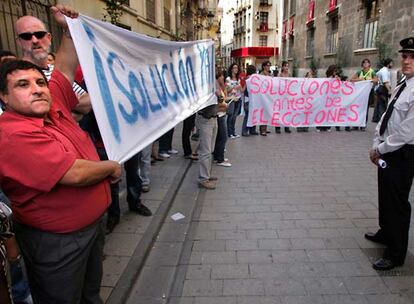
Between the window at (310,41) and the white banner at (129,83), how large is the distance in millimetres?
21128

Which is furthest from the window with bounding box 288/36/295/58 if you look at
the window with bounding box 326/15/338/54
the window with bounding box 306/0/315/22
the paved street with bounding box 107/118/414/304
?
the paved street with bounding box 107/118/414/304

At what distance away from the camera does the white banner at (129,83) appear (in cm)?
210

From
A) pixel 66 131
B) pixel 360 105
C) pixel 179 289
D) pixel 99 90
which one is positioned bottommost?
pixel 179 289

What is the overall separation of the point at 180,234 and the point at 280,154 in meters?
3.89

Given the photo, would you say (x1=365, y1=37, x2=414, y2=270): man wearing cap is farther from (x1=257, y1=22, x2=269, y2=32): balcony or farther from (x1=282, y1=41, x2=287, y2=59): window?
(x1=257, y1=22, x2=269, y2=32): balcony

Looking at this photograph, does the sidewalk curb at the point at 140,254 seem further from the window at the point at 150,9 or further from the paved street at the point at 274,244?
the window at the point at 150,9

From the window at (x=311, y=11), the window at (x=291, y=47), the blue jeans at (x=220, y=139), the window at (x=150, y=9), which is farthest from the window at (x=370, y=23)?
the window at (x=291, y=47)

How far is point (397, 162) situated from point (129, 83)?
2.34 meters

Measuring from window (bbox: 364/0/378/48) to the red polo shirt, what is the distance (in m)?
15.6

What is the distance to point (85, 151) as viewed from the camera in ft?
6.01

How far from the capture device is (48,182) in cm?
156

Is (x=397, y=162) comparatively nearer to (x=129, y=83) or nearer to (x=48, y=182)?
(x=129, y=83)

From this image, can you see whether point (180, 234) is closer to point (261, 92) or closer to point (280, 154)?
point (280, 154)

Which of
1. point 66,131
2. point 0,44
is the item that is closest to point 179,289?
point 66,131
